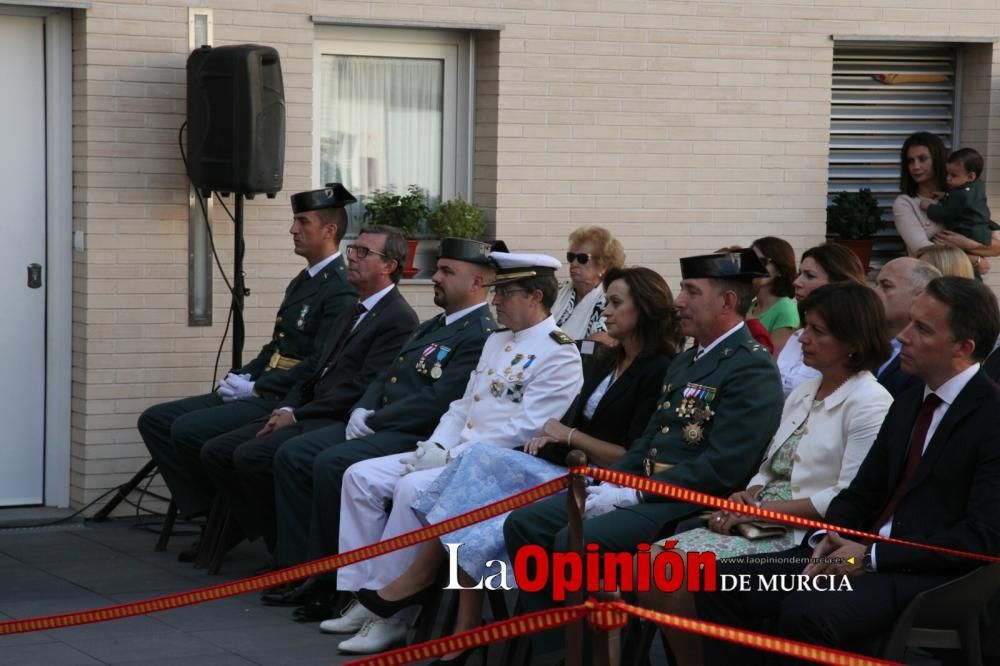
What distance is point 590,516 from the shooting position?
5.79m

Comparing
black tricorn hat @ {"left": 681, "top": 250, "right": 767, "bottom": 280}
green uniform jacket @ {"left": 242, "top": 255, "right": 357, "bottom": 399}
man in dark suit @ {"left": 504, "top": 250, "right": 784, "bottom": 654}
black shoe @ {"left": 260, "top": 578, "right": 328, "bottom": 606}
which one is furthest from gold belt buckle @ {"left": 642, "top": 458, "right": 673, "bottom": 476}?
green uniform jacket @ {"left": 242, "top": 255, "right": 357, "bottom": 399}

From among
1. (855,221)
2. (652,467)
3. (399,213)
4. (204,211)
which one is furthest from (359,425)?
(855,221)

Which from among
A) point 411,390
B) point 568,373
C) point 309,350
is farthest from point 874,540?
point 309,350

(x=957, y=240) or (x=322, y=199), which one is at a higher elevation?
(x=322, y=199)

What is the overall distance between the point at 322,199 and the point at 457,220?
1.46 meters

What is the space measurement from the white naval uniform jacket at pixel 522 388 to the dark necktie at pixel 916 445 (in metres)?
1.84

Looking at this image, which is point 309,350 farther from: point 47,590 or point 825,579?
point 825,579

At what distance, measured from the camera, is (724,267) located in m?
5.87

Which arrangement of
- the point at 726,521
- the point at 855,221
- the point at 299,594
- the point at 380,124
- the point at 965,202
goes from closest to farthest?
the point at 726,521 → the point at 299,594 → the point at 380,124 → the point at 965,202 → the point at 855,221

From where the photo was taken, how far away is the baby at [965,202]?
9.77 meters

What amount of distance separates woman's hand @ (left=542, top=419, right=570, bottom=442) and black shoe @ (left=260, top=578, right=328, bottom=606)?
1.33 m

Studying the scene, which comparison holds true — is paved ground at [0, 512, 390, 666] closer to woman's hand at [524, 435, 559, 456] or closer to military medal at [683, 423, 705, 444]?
woman's hand at [524, 435, 559, 456]

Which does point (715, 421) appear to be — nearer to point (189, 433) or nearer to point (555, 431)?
point (555, 431)

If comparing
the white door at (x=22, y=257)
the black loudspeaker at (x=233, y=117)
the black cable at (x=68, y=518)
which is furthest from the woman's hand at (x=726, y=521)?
the white door at (x=22, y=257)
